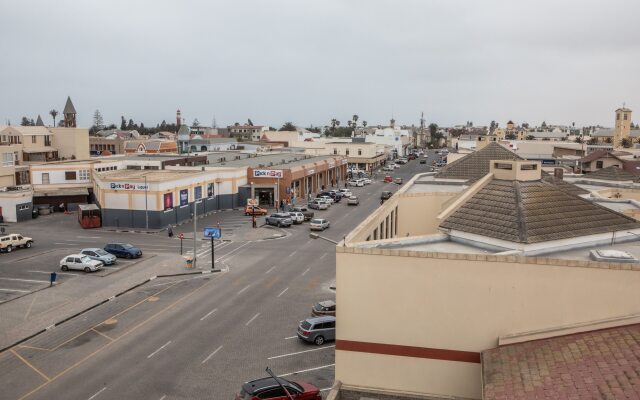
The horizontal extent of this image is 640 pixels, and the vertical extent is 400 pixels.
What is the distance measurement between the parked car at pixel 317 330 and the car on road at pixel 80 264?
62.6ft

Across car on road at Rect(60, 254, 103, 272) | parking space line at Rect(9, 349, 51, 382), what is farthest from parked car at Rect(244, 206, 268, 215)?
parking space line at Rect(9, 349, 51, 382)

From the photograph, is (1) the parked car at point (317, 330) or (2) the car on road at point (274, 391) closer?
(2) the car on road at point (274, 391)

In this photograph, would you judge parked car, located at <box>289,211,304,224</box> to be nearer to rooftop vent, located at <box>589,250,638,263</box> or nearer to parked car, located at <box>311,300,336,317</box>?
parked car, located at <box>311,300,336,317</box>

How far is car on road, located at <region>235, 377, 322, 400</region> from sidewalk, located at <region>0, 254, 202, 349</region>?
1368 centimetres

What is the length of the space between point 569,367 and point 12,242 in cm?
4426

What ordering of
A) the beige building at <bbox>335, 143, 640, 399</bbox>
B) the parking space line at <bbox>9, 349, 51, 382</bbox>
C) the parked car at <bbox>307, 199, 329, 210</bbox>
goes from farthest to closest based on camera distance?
the parked car at <bbox>307, 199, 329, 210</bbox> → the parking space line at <bbox>9, 349, 51, 382</bbox> → the beige building at <bbox>335, 143, 640, 399</bbox>

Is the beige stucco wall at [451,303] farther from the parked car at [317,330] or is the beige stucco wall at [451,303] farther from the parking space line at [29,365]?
the parking space line at [29,365]

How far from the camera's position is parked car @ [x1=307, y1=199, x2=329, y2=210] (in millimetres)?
68875

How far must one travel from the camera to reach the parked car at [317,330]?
26.2 metres

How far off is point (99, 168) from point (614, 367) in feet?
224

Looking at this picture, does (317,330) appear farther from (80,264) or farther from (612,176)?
(612,176)

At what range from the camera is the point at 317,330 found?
26344 millimetres

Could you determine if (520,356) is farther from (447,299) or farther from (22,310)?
(22,310)

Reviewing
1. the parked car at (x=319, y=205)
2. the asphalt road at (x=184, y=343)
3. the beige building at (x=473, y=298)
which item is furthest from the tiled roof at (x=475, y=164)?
the parked car at (x=319, y=205)
